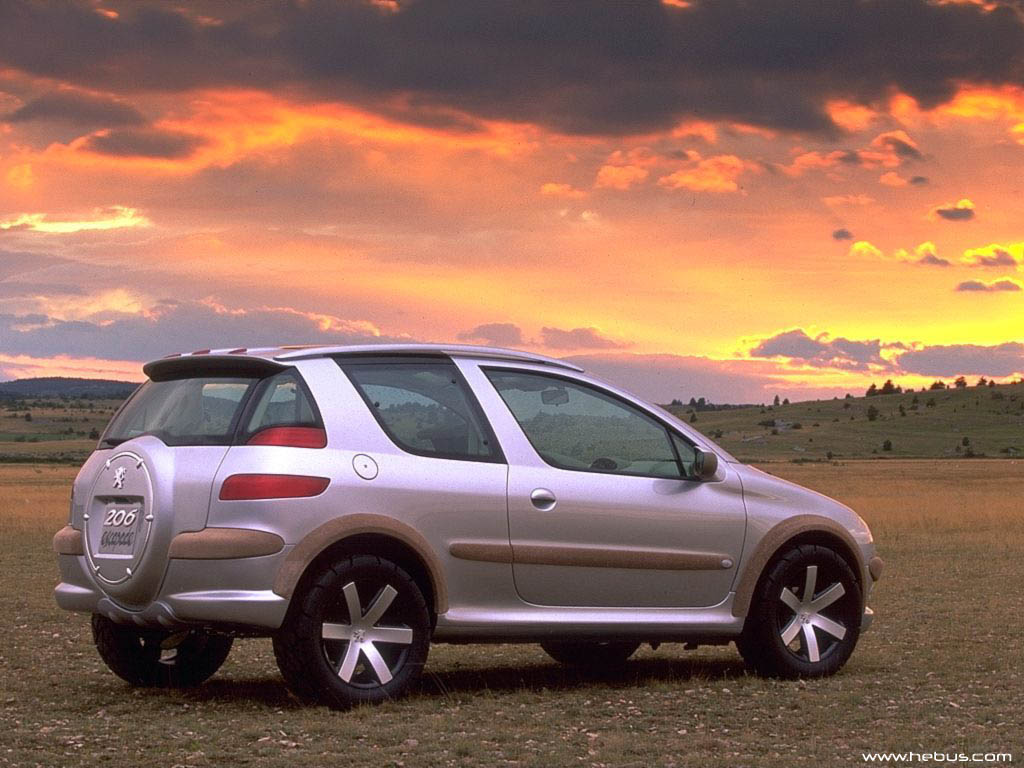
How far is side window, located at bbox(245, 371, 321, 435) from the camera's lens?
832 cm

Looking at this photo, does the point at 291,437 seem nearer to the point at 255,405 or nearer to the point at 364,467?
the point at 255,405

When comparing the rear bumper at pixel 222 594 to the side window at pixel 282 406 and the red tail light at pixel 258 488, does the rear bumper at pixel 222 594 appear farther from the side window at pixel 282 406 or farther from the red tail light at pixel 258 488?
the side window at pixel 282 406

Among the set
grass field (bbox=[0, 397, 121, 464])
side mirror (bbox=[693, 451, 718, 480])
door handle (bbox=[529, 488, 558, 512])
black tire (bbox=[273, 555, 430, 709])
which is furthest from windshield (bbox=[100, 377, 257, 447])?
grass field (bbox=[0, 397, 121, 464])

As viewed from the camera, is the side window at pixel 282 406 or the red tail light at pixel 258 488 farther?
the side window at pixel 282 406

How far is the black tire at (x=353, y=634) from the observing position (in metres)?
8.06

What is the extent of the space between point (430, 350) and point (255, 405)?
111 cm

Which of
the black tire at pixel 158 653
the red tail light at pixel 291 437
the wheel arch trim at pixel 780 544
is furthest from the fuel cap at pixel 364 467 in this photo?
the wheel arch trim at pixel 780 544

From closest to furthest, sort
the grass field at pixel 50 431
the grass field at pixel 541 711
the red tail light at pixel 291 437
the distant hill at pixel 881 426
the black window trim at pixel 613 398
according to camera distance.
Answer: the grass field at pixel 541 711 → the red tail light at pixel 291 437 → the black window trim at pixel 613 398 → the grass field at pixel 50 431 → the distant hill at pixel 881 426

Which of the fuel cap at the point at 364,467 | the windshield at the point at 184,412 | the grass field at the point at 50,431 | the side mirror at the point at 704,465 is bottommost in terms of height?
the grass field at the point at 50,431

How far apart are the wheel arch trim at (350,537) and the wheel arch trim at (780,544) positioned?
6.72 feet

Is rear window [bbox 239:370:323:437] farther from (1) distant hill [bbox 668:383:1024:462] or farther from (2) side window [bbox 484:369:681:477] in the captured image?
(1) distant hill [bbox 668:383:1024:462]

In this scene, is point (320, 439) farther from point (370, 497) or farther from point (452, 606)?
point (452, 606)

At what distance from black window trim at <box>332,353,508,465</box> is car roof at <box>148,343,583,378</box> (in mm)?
24

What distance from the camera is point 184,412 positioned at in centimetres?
866
